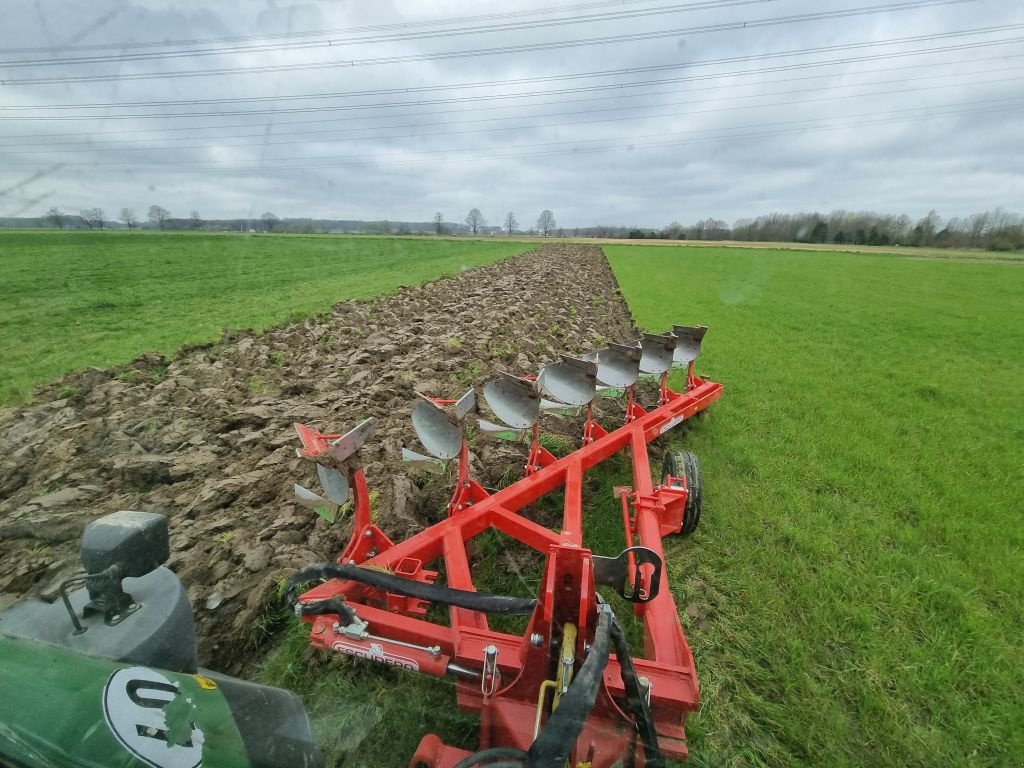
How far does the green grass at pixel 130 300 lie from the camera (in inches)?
333

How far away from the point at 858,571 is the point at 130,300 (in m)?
17.8

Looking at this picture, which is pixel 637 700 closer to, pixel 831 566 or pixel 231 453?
pixel 831 566

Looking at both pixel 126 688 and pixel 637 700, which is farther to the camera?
pixel 637 700

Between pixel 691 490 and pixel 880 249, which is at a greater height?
pixel 691 490

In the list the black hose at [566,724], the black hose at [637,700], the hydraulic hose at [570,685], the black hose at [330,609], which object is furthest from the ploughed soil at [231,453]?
the black hose at [637,700]

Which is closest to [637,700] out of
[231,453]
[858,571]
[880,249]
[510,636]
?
[510,636]

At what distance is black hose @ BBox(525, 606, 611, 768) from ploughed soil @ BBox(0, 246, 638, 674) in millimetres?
1694

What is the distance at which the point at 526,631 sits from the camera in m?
1.59

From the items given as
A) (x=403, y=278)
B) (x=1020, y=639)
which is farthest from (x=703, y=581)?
(x=403, y=278)

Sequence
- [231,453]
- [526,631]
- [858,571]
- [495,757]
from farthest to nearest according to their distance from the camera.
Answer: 1. [231,453]
2. [858,571]
3. [526,631]
4. [495,757]

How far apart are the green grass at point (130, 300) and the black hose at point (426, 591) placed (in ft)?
22.1

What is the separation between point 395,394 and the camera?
5578 millimetres

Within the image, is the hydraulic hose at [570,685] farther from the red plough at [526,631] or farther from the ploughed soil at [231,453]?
the ploughed soil at [231,453]

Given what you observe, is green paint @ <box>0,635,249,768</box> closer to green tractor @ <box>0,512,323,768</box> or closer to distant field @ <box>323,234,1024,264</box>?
green tractor @ <box>0,512,323,768</box>
